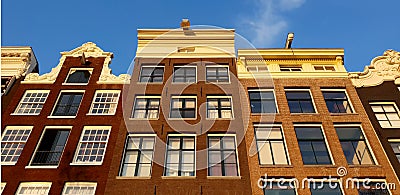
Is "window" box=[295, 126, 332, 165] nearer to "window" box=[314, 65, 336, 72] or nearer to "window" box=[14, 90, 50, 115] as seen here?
"window" box=[314, 65, 336, 72]

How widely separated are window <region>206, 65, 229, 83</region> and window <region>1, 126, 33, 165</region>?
11.7 meters

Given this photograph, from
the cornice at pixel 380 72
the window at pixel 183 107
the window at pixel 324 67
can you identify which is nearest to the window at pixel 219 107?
the window at pixel 183 107

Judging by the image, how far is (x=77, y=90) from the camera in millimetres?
24000

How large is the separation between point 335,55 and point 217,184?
14.2 m

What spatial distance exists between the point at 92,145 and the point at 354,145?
47.6 ft

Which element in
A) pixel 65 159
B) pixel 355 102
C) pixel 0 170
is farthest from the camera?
pixel 355 102

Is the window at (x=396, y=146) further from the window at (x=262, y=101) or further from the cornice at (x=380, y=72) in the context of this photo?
the window at (x=262, y=101)

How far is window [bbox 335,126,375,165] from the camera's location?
19.4 m

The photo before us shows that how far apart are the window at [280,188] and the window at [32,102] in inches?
564

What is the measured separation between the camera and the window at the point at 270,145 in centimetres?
1959

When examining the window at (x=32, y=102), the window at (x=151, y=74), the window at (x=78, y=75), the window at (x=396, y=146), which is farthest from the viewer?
the window at (x=151, y=74)

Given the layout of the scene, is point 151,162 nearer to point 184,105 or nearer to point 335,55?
point 184,105

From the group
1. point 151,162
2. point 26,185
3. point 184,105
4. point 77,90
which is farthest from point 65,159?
point 184,105

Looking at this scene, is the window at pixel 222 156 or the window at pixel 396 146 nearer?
the window at pixel 222 156
